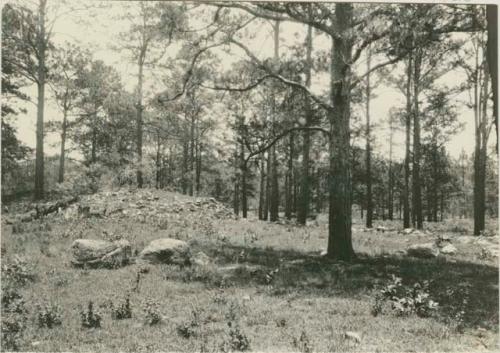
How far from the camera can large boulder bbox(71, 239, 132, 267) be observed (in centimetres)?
963

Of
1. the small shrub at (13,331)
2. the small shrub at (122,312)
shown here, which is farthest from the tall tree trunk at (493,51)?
the small shrub at (13,331)

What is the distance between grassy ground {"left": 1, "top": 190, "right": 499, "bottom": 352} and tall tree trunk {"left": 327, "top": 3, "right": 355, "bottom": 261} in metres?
0.62

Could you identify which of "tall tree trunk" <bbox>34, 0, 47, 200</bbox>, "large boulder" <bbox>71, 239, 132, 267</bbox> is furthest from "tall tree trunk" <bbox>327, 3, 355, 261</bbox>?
"tall tree trunk" <bbox>34, 0, 47, 200</bbox>

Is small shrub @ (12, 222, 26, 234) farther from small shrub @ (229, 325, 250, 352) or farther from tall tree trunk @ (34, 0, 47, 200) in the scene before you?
small shrub @ (229, 325, 250, 352)

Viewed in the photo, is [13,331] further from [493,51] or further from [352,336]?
→ [493,51]

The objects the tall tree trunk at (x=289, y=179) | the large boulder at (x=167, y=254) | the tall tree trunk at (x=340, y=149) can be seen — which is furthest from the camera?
the tall tree trunk at (x=289, y=179)

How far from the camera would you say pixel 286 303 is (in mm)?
7559

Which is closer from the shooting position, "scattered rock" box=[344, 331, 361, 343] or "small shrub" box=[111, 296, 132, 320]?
"scattered rock" box=[344, 331, 361, 343]

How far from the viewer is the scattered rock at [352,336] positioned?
5.83 m

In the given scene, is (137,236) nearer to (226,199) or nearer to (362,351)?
(362,351)

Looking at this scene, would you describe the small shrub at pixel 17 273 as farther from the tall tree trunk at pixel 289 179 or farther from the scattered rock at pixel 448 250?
the tall tree trunk at pixel 289 179

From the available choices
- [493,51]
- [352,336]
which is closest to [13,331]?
[352,336]

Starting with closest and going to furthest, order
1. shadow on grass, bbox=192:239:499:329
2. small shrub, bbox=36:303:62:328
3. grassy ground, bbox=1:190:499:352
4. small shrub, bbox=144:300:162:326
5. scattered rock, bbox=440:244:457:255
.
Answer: grassy ground, bbox=1:190:499:352
small shrub, bbox=36:303:62:328
small shrub, bbox=144:300:162:326
shadow on grass, bbox=192:239:499:329
scattered rock, bbox=440:244:457:255

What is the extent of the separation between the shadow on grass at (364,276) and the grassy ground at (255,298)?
25mm
